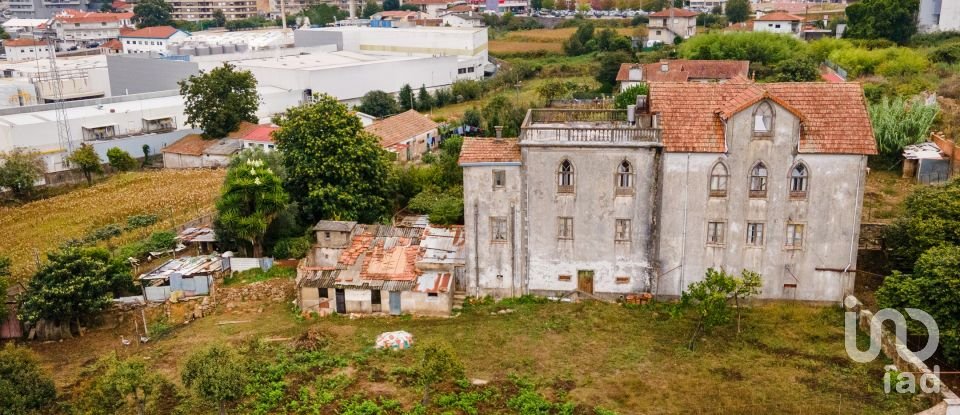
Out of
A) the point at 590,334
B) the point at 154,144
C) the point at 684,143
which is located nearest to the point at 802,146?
the point at 684,143

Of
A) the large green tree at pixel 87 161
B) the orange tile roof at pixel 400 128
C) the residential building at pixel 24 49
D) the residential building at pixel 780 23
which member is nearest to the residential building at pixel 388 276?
the orange tile roof at pixel 400 128

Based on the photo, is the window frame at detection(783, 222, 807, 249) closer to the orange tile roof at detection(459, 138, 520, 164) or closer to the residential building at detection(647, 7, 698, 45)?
the orange tile roof at detection(459, 138, 520, 164)

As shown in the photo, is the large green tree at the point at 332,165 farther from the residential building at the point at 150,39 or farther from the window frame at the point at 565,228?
the residential building at the point at 150,39

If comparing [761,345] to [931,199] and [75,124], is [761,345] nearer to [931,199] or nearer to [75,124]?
[931,199]

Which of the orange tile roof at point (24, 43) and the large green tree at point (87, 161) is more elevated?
the orange tile roof at point (24, 43)

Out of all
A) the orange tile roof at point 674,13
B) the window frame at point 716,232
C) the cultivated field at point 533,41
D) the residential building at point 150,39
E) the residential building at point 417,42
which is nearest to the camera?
the window frame at point 716,232

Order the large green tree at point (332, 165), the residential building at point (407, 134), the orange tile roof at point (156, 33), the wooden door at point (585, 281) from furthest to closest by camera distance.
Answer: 1. the orange tile roof at point (156, 33)
2. the residential building at point (407, 134)
3. the large green tree at point (332, 165)
4. the wooden door at point (585, 281)

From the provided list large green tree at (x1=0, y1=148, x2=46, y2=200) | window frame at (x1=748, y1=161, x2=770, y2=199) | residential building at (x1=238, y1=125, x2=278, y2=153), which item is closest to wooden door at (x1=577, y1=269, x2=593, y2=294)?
window frame at (x1=748, y1=161, x2=770, y2=199)

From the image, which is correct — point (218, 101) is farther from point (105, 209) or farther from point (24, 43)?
point (24, 43)
